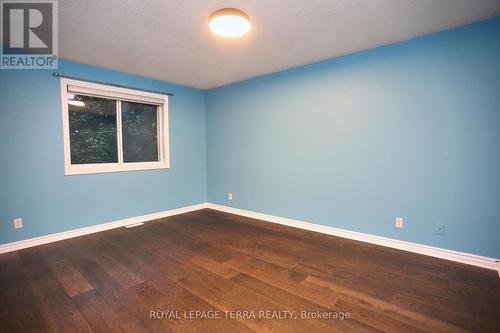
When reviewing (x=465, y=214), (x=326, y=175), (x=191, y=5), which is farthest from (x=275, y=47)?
(x=465, y=214)

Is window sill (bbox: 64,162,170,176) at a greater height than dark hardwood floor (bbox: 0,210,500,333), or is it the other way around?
window sill (bbox: 64,162,170,176)

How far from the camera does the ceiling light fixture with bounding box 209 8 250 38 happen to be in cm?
207

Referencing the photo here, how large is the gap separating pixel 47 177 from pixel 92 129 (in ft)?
2.94

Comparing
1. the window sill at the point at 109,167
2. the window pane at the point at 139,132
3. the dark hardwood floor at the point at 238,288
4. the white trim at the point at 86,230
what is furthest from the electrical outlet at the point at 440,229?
the window pane at the point at 139,132

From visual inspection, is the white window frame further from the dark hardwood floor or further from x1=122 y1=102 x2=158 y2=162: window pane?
the dark hardwood floor

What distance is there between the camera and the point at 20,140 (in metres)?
2.92

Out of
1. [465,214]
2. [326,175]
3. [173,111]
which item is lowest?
[465,214]

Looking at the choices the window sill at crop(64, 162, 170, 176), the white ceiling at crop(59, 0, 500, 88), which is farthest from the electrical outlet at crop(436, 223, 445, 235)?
the window sill at crop(64, 162, 170, 176)

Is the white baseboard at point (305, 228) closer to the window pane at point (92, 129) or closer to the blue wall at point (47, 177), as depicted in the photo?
the blue wall at point (47, 177)

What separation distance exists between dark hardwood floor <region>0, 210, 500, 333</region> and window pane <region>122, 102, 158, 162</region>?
156 cm

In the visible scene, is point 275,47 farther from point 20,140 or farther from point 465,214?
point 20,140

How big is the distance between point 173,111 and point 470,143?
426 centimetres

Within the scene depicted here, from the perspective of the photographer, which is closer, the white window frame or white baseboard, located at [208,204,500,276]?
white baseboard, located at [208,204,500,276]

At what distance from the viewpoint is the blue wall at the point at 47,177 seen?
112 inches
